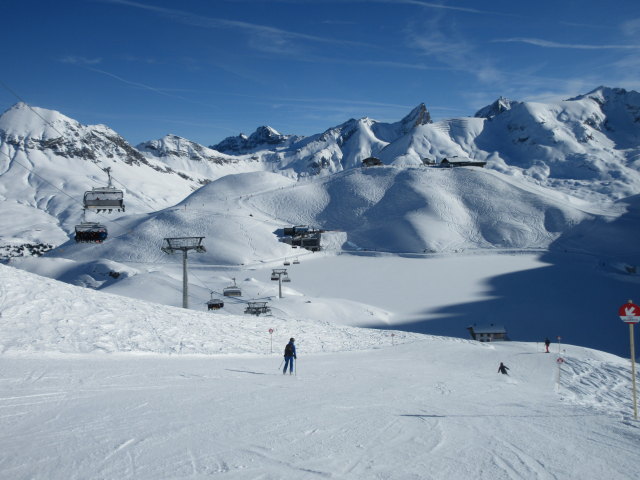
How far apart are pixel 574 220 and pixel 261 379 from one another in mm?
112596

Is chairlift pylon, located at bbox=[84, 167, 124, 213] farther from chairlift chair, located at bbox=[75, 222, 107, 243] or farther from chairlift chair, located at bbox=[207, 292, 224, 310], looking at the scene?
chairlift chair, located at bbox=[207, 292, 224, 310]

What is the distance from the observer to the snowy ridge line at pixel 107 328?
1758 centimetres

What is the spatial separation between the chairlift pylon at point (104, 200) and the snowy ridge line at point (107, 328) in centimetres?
1055

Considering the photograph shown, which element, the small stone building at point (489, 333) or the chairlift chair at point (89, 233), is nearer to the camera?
the chairlift chair at point (89, 233)

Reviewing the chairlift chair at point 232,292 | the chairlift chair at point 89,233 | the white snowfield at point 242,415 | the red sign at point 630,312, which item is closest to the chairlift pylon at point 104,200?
the chairlift chair at point 89,233

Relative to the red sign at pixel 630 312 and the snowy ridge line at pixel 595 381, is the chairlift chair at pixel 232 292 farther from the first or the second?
the red sign at pixel 630 312

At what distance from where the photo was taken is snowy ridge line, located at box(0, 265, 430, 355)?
57.7 feet

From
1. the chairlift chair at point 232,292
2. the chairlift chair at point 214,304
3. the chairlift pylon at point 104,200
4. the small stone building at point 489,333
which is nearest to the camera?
the chairlift pylon at point 104,200

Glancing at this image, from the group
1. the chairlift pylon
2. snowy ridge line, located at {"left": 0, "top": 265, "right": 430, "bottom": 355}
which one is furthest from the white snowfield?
the chairlift pylon

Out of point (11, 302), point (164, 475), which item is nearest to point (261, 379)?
point (164, 475)

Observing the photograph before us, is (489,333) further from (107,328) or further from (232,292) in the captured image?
(107,328)

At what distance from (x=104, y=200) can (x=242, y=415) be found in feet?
93.8

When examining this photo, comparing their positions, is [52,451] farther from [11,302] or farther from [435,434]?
[11,302]

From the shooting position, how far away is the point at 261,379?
15.3m
